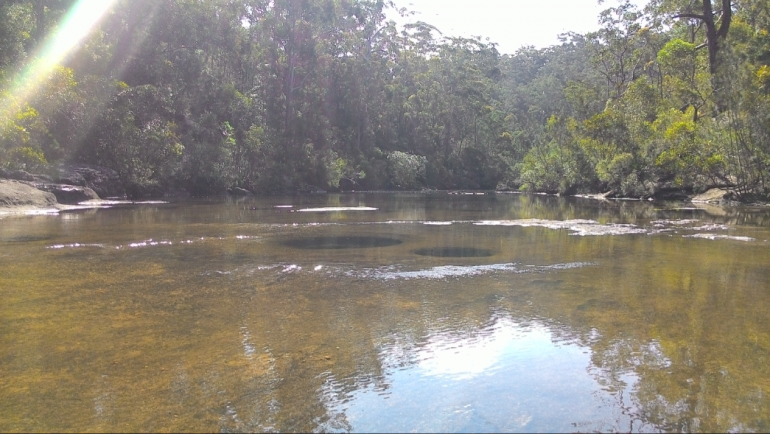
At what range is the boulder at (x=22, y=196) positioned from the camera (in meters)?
21.1

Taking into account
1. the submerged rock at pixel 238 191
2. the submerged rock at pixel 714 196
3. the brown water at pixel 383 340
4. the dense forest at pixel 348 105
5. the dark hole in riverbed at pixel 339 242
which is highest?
the dense forest at pixel 348 105

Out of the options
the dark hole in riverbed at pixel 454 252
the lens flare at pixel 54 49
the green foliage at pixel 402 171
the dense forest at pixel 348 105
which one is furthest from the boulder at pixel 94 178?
the green foliage at pixel 402 171

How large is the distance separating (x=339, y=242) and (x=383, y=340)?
7633 millimetres

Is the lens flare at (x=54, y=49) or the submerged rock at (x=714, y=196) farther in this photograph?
the submerged rock at (x=714, y=196)

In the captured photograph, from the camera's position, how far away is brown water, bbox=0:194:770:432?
142 inches

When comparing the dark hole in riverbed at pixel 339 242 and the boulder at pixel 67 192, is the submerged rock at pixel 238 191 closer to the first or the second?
the boulder at pixel 67 192

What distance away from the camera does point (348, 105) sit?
63.6m

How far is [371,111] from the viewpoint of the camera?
218ft

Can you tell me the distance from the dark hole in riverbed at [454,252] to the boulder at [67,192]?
20.7m

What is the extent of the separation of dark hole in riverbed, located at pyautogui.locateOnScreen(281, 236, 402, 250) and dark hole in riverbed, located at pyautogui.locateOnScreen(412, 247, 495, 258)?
1.20 m

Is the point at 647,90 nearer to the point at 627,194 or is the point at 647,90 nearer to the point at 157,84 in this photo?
the point at 627,194

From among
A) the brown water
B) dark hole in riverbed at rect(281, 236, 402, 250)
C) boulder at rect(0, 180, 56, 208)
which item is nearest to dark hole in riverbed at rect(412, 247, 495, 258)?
the brown water

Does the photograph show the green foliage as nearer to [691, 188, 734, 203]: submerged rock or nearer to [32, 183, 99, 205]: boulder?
[691, 188, 734, 203]: submerged rock

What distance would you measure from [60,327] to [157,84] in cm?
3938
